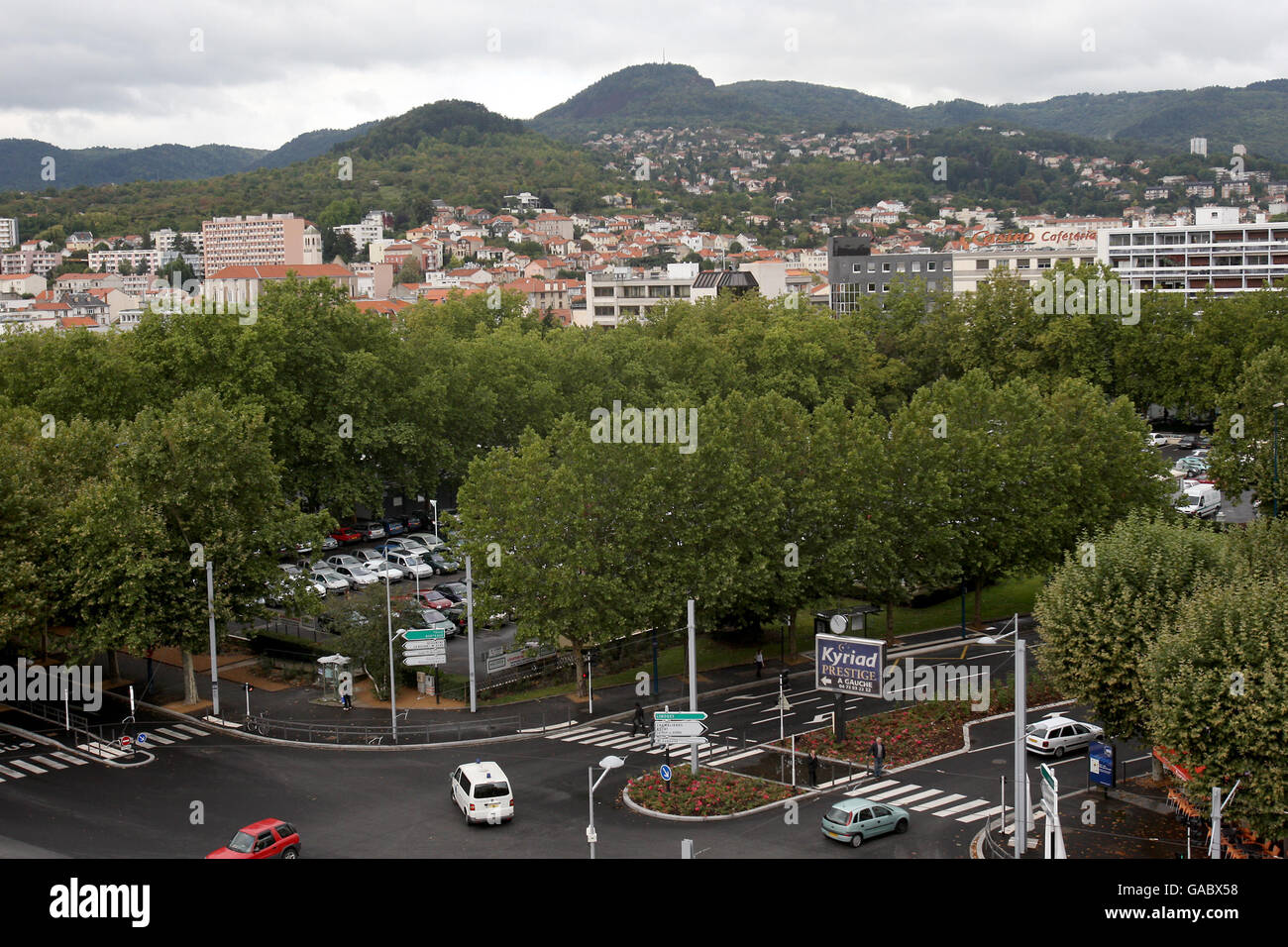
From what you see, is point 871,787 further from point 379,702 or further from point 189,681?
point 189,681

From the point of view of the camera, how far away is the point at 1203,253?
115438 mm

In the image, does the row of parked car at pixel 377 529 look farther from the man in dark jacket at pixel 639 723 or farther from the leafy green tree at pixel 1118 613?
the leafy green tree at pixel 1118 613

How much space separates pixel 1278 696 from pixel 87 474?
113 feet

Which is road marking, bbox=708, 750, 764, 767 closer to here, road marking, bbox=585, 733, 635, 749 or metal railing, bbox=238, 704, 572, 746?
road marking, bbox=585, 733, 635, 749

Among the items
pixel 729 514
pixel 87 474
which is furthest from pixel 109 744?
pixel 729 514

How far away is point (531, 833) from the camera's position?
24.7 metres

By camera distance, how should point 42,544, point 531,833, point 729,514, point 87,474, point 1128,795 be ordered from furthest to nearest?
point 87,474, point 729,514, point 42,544, point 1128,795, point 531,833

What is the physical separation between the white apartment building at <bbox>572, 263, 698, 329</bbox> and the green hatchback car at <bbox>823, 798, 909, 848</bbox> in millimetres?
95388

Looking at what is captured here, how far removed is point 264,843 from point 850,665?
46.3 feet

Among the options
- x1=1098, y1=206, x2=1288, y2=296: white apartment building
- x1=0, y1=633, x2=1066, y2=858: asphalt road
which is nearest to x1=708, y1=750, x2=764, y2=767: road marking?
x1=0, y1=633, x2=1066, y2=858: asphalt road

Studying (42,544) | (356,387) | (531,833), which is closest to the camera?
(531,833)

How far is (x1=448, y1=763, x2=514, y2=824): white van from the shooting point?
82.4 ft

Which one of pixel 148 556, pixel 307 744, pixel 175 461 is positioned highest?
pixel 175 461
